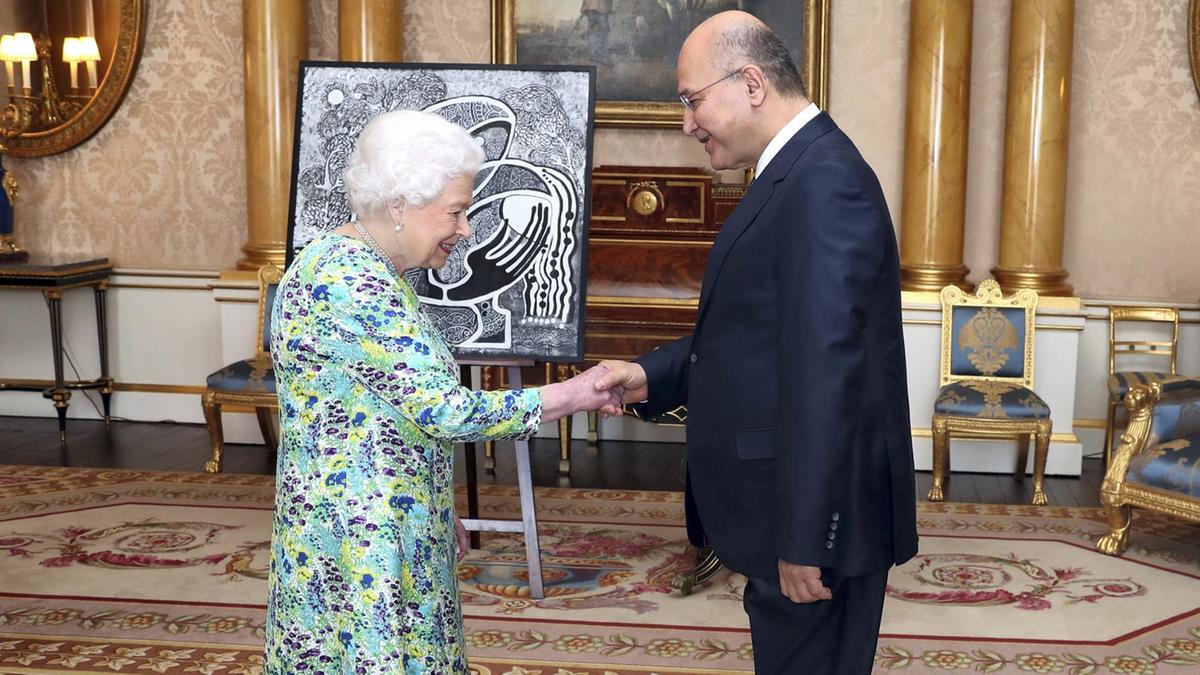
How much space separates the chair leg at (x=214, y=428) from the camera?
21.1 feet

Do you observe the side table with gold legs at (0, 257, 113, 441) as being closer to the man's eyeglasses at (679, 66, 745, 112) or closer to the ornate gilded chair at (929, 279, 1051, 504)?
the ornate gilded chair at (929, 279, 1051, 504)

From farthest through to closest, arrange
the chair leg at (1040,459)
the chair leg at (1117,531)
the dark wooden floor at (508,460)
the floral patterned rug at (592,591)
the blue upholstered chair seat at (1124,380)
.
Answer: the dark wooden floor at (508,460)
the chair leg at (1040,459)
the blue upholstered chair seat at (1124,380)
the chair leg at (1117,531)
the floral patterned rug at (592,591)

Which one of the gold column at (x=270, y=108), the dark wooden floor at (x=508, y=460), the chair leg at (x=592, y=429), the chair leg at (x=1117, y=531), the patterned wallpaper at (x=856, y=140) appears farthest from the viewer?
the chair leg at (x=592, y=429)

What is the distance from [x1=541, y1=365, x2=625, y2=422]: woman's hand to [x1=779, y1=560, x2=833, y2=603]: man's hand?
0.52 metres

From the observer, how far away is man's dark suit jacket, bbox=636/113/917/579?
2299 millimetres

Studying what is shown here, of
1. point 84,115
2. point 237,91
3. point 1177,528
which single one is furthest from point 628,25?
point 1177,528

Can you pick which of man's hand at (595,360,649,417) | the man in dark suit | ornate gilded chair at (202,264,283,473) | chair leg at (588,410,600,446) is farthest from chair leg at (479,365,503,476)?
the man in dark suit

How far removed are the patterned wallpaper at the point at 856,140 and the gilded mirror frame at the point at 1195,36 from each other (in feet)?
0.19

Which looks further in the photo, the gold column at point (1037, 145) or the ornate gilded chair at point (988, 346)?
the gold column at point (1037, 145)

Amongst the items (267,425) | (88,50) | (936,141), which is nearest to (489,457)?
(267,425)

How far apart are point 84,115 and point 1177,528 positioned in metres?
6.31

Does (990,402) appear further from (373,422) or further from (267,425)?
(373,422)

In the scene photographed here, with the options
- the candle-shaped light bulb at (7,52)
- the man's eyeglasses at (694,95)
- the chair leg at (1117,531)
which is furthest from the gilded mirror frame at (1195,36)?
the candle-shaped light bulb at (7,52)

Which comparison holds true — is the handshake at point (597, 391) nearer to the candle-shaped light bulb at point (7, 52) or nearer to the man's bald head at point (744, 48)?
the man's bald head at point (744, 48)
